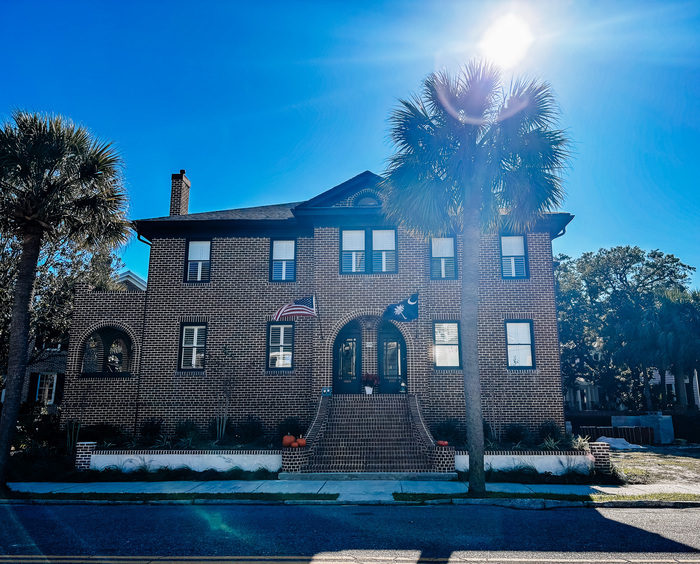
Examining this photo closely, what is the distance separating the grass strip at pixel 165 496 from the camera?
11039 millimetres

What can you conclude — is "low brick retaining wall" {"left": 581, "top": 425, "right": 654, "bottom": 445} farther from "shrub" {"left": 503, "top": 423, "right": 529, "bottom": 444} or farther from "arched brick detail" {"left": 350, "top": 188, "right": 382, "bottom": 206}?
"arched brick detail" {"left": 350, "top": 188, "right": 382, "bottom": 206}

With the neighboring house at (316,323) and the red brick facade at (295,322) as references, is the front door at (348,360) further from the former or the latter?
the red brick facade at (295,322)

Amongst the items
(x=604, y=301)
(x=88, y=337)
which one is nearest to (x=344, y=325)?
(x=88, y=337)

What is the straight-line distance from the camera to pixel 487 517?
30.4ft

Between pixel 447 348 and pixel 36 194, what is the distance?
13.1 meters

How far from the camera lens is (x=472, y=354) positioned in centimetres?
1205

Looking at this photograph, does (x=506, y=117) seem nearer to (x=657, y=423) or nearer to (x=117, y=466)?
(x=117, y=466)

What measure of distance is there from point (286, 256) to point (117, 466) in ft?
29.3

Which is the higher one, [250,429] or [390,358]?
[390,358]

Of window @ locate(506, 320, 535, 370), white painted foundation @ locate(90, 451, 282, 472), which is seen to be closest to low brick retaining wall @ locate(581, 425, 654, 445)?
window @ locate(506, 320, 535, 370)

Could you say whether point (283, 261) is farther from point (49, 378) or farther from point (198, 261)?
point (49, 378)

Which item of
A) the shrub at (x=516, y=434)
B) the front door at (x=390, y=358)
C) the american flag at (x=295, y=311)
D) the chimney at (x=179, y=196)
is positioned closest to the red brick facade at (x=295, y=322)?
the shrub at (x=516, y=434)

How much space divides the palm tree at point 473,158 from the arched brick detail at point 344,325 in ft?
17.4

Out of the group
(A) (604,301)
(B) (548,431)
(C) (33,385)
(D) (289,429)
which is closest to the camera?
(B) (548,431)
